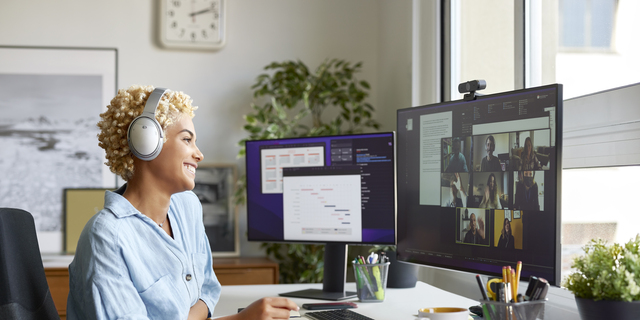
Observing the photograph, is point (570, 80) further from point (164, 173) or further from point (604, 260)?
point (164, 173)

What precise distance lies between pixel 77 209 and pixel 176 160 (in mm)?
1971

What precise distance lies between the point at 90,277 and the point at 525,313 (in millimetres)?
824

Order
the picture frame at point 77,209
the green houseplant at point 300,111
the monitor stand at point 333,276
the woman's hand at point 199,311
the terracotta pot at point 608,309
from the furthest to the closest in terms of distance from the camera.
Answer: the picture frame at point 77,209 → the green houseplant at point 300,111 → the monitor stand at point 333,276 → the woman's hand at point 199,311 → the terracotta pot at point 608,309

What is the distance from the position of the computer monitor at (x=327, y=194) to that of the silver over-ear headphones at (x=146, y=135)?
1.91 feet

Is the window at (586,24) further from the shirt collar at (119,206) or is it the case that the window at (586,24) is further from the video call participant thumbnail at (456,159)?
the shirt collar at (119,206)

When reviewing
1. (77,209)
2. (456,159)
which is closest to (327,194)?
(456,159)

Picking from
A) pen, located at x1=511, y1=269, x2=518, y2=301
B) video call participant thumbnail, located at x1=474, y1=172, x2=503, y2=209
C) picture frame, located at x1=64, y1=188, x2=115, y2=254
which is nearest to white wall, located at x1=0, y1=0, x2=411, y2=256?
picture frame, located at x1=64, y1=188, x2=115, y2=254

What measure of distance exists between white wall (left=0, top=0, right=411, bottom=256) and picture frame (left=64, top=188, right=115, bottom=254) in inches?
25.6

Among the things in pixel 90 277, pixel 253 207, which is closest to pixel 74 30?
pixel 253 207

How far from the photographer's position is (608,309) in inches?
34.4

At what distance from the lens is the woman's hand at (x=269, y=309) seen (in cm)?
116

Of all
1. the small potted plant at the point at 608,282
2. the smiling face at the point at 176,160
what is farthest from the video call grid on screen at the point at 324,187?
the small potted plant at the point at 608,282

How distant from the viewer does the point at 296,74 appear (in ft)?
9.49

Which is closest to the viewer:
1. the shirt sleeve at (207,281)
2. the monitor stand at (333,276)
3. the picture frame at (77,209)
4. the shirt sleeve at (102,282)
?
the shirt sleeve at (102,282)
